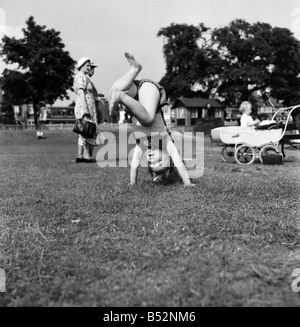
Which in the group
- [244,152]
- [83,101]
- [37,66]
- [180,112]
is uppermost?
[37,66]

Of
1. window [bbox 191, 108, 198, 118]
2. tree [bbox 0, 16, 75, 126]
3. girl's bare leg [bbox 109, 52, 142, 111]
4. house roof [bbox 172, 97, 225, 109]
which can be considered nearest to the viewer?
girl's bare leg [bbox 109, 52, 142, 111]

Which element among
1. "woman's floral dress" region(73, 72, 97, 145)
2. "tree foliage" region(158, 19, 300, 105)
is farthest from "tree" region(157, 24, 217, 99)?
"woman's floral dress" region(73, 72, 97, 145)

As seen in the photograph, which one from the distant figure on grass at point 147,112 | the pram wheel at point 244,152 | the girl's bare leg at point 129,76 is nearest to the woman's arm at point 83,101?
the pram wheel at point 244,152

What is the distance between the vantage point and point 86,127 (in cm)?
1019

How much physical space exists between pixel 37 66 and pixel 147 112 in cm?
5780

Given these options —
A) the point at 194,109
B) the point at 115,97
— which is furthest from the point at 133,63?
the point at 194,109

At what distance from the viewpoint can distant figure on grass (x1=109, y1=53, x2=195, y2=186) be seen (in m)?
A: 4.95

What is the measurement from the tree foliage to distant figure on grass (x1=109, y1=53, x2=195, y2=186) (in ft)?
167

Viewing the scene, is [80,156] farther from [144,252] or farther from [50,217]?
[144,252]

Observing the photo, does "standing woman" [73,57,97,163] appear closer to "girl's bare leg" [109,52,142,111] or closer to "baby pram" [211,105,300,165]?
"baby pram" [211,105,300,165]

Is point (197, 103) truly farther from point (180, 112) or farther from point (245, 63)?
point (245, 63)

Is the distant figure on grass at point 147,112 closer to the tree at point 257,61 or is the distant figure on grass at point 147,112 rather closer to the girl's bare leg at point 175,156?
the girl's bare leg at point 175,156

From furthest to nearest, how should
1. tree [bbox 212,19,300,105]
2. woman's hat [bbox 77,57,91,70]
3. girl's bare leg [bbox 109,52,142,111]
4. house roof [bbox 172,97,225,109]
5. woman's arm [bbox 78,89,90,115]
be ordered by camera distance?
house roof [bbox 172,97,225,109], tree [bbox 212,19,300,105], woman's arm [bbox 78,89,90,115], woman's hat [bbox 77,57,91,70], girl's bare leg [bbox 109,52,142,111]

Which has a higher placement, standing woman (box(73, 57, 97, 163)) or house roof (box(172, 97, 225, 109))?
house roof (box(172, 97, 225, 109))
